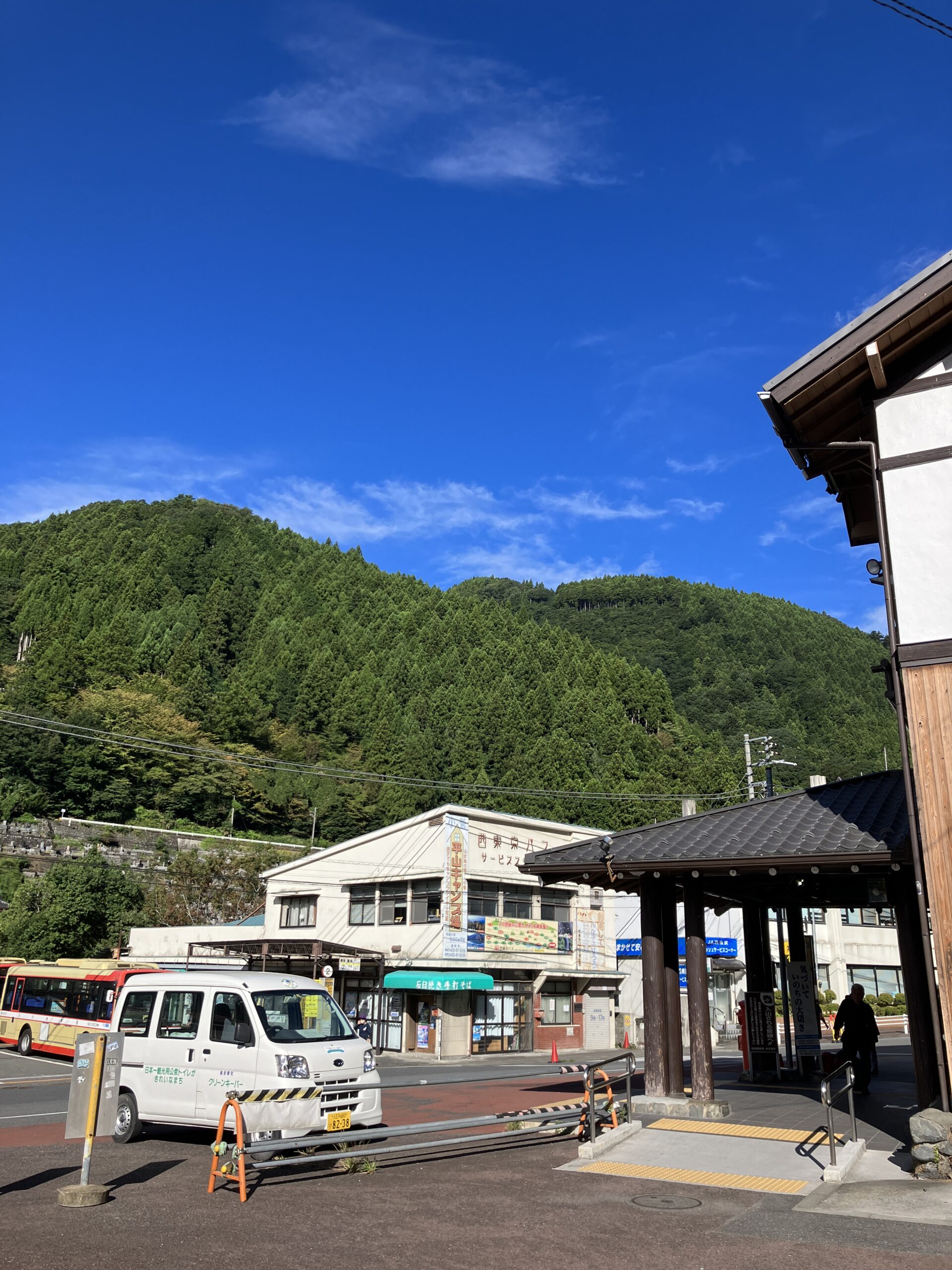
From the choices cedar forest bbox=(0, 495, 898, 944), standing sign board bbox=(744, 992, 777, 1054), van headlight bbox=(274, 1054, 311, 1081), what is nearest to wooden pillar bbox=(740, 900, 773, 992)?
standing sign board bbox=(744, 992, 777, 1054)

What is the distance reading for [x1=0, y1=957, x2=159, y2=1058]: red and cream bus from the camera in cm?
2489

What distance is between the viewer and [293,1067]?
9.88 m

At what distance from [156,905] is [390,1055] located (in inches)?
789

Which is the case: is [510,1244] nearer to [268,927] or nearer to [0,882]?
[268,927]

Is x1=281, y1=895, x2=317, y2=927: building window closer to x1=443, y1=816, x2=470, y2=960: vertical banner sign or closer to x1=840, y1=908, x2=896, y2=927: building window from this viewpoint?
x1=443, y1=816, x2=470, y2=960: vertical banner sign

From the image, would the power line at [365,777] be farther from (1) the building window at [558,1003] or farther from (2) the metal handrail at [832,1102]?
(2) the metal handrail at [832,1102]

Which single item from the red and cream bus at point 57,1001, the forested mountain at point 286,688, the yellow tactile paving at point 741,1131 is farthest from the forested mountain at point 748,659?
the yellow tactile paving at point 741,1131

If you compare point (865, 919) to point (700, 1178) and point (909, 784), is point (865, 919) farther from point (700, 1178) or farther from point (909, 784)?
point (700, 1178)

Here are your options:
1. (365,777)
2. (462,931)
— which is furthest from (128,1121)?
(365,777)

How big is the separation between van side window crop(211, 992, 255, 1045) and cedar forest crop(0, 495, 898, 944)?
6263 centimetres

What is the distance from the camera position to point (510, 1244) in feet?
22.0

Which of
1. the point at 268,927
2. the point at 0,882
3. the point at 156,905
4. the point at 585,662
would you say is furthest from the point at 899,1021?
the point at 585,662

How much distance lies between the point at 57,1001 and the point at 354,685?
77183mm

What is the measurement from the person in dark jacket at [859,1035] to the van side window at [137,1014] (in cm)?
982
